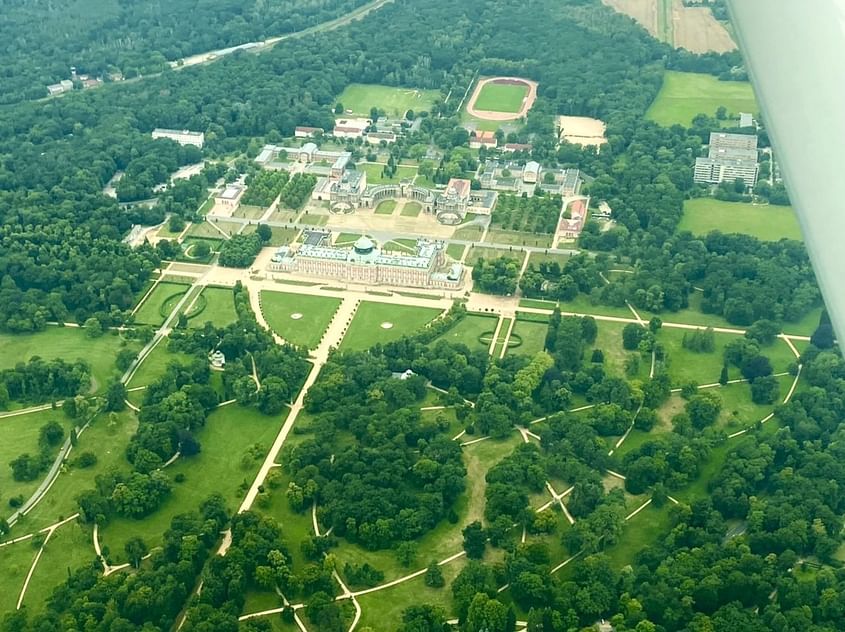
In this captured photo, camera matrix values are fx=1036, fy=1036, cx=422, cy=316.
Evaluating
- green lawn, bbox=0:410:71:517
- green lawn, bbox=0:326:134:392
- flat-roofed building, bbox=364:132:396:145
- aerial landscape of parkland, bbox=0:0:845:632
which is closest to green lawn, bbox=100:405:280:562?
aerial landscape of parkland, bbox=0:0:845:632

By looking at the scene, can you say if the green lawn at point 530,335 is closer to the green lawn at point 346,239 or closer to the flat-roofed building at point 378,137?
the green lawn at point 346,239

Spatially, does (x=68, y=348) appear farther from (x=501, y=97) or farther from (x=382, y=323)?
(x=501, y=97)

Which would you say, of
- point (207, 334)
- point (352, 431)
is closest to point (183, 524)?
point (352, 431)

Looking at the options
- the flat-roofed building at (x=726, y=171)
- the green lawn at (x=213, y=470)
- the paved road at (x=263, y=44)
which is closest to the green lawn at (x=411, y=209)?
the flat-roofed building at (x=726, y=171)

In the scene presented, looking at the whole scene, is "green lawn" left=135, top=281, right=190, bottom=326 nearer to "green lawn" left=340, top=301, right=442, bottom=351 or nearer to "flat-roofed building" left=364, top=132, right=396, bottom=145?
"green lawn" left=340, top=301, right=442, bottom=351

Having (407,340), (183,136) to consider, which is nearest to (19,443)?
(407,340)
